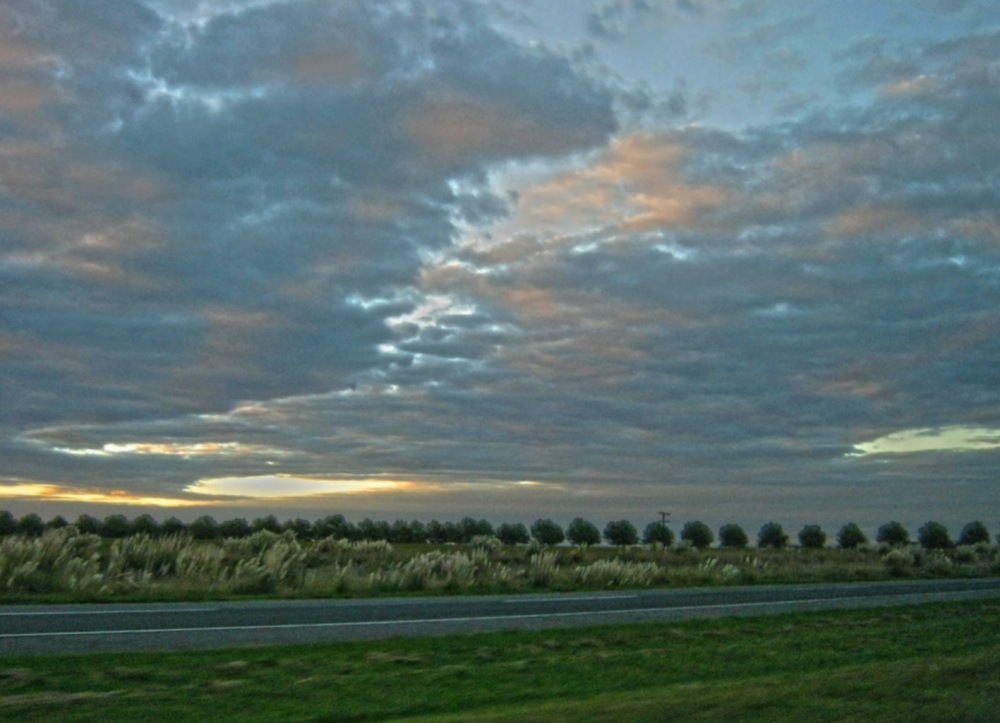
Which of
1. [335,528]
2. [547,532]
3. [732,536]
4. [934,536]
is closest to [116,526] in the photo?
[335,528]

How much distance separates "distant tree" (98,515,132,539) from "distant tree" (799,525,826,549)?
60950 millimetres

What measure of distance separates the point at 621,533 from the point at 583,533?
11.9 feet

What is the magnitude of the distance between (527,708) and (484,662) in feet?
12.2

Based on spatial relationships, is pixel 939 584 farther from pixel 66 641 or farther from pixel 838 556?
pixel 66 641

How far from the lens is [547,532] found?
8581 cm

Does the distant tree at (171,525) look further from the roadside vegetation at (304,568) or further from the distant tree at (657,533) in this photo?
the distant tree at (657,533)

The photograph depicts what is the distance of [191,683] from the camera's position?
453 inches

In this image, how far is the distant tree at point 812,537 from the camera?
96625 millimetres

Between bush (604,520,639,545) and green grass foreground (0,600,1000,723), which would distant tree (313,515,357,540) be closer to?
bush (604,520,639,545)

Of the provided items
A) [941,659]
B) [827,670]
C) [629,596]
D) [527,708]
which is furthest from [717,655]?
[629,596]

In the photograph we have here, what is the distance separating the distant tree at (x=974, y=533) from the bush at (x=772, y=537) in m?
21.9

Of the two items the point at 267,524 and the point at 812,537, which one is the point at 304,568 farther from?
the point at 812,537

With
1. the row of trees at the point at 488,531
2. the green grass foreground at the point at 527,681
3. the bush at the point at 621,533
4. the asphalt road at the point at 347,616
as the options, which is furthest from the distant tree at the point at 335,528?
the green grass foreground at the point at 527,681

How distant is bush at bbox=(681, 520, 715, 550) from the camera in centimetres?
9344
